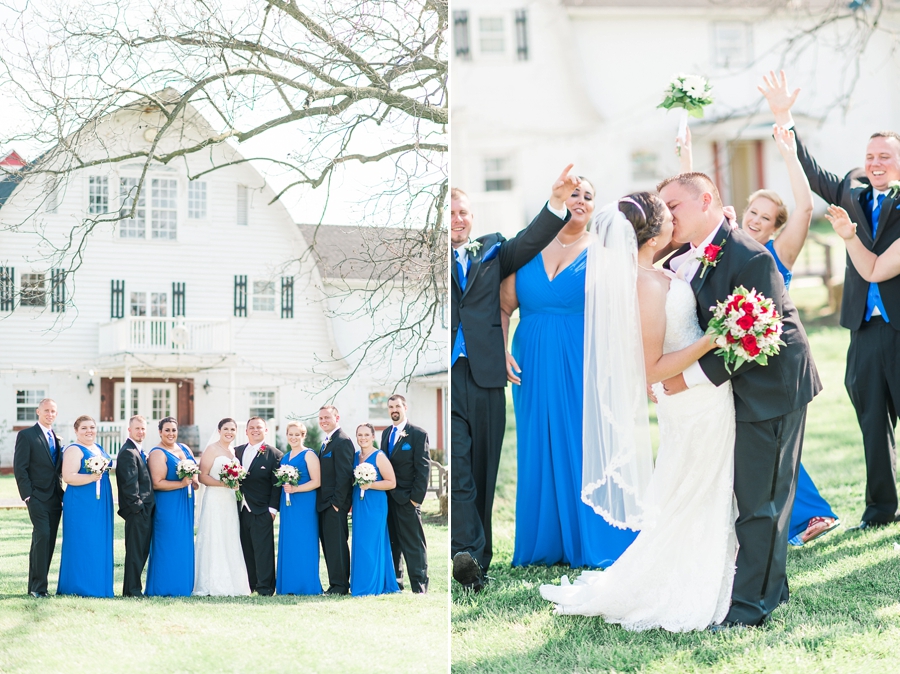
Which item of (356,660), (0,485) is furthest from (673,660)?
(0,485)

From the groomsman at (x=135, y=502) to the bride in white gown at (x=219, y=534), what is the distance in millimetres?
293

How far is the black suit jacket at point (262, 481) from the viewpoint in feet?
17.1

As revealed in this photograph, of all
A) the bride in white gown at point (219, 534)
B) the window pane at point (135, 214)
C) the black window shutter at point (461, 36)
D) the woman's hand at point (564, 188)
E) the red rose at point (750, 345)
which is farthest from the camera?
the black window shutter at point (461, 36)

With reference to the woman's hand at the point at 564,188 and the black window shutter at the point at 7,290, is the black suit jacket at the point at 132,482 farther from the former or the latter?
the woman's hand at the point at 564,188

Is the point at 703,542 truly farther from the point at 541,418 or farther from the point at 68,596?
the point at 68,596

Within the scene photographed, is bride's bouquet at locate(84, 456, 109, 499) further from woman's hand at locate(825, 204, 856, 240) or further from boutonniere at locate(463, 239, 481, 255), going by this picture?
woman's hand at locate(825, 204, 856, 240)

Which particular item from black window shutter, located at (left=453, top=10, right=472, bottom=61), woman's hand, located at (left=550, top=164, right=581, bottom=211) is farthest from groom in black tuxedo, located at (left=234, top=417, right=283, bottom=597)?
black window shutter, located at (left=453, top=10, right=472, bottom=61)

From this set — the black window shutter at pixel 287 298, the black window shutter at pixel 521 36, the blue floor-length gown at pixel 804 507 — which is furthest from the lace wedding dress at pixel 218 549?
the black window shutter at pixel 521 36

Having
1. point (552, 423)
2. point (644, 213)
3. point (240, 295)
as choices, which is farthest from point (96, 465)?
point (644, 213)

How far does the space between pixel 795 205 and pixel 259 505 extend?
345 cm

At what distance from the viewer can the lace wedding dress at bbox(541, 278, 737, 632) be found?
13.2 ft

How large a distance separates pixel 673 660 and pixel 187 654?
234 cm

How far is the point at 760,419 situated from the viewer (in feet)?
13.1

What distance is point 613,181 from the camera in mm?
18203
